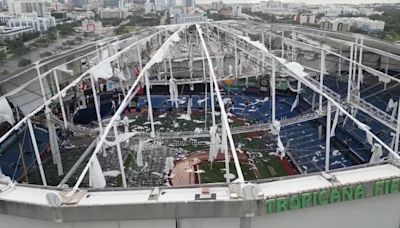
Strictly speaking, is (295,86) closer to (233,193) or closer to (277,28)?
(277,28)

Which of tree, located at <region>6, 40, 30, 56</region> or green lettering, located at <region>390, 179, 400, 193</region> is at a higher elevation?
green lettering, located at <region>390, 179, 400, 193</region>

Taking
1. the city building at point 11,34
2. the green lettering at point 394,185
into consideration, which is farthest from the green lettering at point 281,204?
the city building at point 11,34

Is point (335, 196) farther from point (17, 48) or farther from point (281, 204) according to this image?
point (17, 48)

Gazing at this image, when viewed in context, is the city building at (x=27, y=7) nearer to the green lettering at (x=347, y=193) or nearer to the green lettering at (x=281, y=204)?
the green lettering at (x=281, y=204)

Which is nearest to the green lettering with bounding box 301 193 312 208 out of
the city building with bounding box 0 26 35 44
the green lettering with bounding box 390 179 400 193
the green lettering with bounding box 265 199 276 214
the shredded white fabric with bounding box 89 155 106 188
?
the green lettering with bounding box 265 199 276 214

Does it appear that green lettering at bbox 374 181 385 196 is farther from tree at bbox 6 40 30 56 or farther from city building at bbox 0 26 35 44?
city building at bbox 0 26 35 44

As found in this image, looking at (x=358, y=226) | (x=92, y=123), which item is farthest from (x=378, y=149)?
(x=92, y=123)
